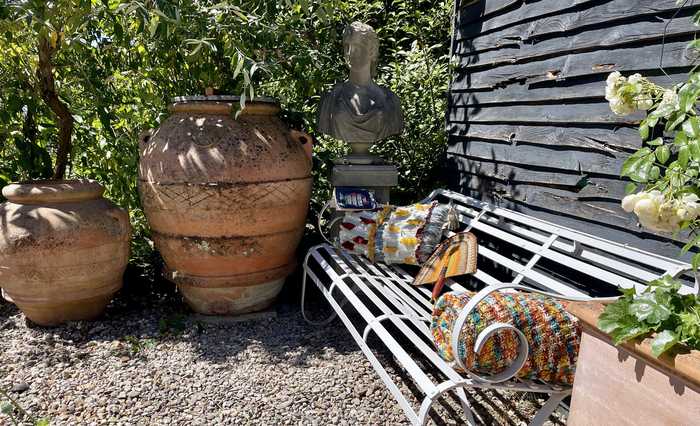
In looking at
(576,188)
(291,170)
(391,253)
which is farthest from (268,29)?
(576,188)

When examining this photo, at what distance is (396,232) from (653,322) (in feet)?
5.60

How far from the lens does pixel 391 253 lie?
2.77m

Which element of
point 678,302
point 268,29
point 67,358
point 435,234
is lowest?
point 67,358

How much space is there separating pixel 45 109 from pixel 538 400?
11.4ft

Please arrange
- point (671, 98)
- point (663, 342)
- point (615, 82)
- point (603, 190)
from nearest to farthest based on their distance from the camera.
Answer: point (663, 342) < point (671, 98) < point (615, 82) < point (603, 190)

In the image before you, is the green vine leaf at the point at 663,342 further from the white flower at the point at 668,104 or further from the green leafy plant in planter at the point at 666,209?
the white flower at the point at 668,104

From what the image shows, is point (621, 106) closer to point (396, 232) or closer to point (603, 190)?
point (603, 190)

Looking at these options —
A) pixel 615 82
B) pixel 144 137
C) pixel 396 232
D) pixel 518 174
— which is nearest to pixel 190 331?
pixel 144 137

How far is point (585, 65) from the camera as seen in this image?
7.55ft

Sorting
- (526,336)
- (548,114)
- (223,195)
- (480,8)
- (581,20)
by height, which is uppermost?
(480,8)

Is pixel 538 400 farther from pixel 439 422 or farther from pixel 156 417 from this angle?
pixel 156 417

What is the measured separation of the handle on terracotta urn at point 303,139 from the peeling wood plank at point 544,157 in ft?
3.76

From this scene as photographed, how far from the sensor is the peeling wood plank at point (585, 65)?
6.08 ft

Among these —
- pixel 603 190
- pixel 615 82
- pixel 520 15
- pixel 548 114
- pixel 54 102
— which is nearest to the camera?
pixel 615 82
